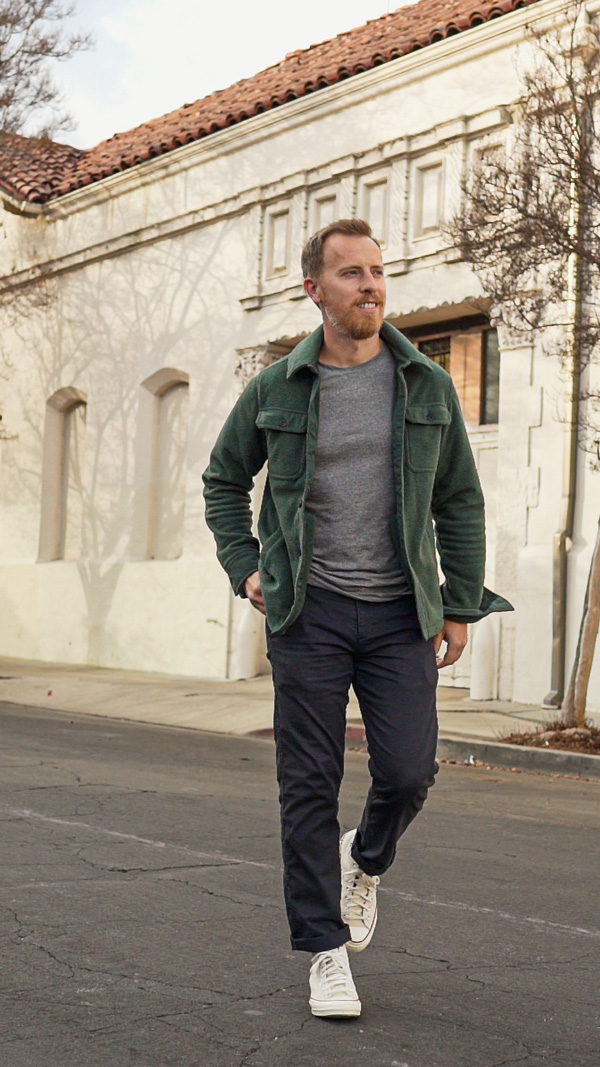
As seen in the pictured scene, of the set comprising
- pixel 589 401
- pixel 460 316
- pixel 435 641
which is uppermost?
pixel 460 316

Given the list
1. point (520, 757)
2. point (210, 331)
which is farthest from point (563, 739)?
point (210, 331)

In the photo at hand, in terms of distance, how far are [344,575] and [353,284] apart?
837 millimetres

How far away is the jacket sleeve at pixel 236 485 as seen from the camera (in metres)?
4.37

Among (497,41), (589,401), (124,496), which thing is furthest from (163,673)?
(497,41)

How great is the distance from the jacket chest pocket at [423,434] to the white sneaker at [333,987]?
1405 mm

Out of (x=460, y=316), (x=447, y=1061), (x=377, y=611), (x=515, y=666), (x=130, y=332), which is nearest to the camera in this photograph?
(x=447, y=1061)

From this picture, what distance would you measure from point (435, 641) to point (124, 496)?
17.7 m

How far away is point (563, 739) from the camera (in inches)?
464

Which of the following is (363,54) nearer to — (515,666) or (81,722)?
(515,666)

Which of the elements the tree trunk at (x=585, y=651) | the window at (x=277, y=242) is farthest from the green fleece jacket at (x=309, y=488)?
the window at (x=277, y=242)

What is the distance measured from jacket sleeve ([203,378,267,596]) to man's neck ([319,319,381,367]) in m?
0.24

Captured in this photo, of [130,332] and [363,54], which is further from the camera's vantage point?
[130,332]

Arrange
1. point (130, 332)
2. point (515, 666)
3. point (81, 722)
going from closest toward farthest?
point (81, 722) → point (515, 666) → point (130, 332)

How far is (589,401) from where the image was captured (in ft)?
47.2
